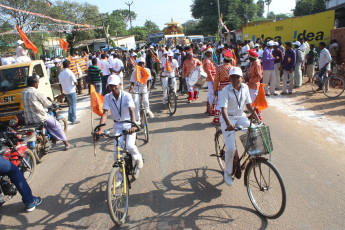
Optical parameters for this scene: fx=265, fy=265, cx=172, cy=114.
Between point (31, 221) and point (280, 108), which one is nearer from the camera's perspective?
point (31, 221)

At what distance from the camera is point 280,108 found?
8.70 metres

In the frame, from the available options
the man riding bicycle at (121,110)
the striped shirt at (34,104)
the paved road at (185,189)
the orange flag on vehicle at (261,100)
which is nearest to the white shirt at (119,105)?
the man riding bicycle at (121,110)

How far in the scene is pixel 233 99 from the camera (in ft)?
12.9

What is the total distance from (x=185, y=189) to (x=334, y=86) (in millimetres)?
7592

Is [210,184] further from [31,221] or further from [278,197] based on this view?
[31,221]

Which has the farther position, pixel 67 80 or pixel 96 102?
pixel 67 80

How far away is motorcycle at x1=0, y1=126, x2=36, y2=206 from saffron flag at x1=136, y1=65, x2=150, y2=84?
122 inches

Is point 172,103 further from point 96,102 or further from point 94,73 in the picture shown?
point 96,102

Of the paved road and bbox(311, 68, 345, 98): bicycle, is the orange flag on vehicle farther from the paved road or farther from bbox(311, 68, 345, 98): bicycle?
bbox(311, 68, 345, 98): bicycle

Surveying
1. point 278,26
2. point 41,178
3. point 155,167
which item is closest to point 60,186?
point 41,178

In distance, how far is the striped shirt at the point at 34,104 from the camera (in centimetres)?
573

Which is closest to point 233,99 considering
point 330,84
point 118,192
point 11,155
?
point 118,192

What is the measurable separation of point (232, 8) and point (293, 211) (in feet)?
186

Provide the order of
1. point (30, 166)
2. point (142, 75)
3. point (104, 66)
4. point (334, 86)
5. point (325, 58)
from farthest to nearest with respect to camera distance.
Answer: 1. point (104, 66)
2. point (325, 58)
3. point (334, 86)
4. point (142, 75)
5. point (30, 166)
